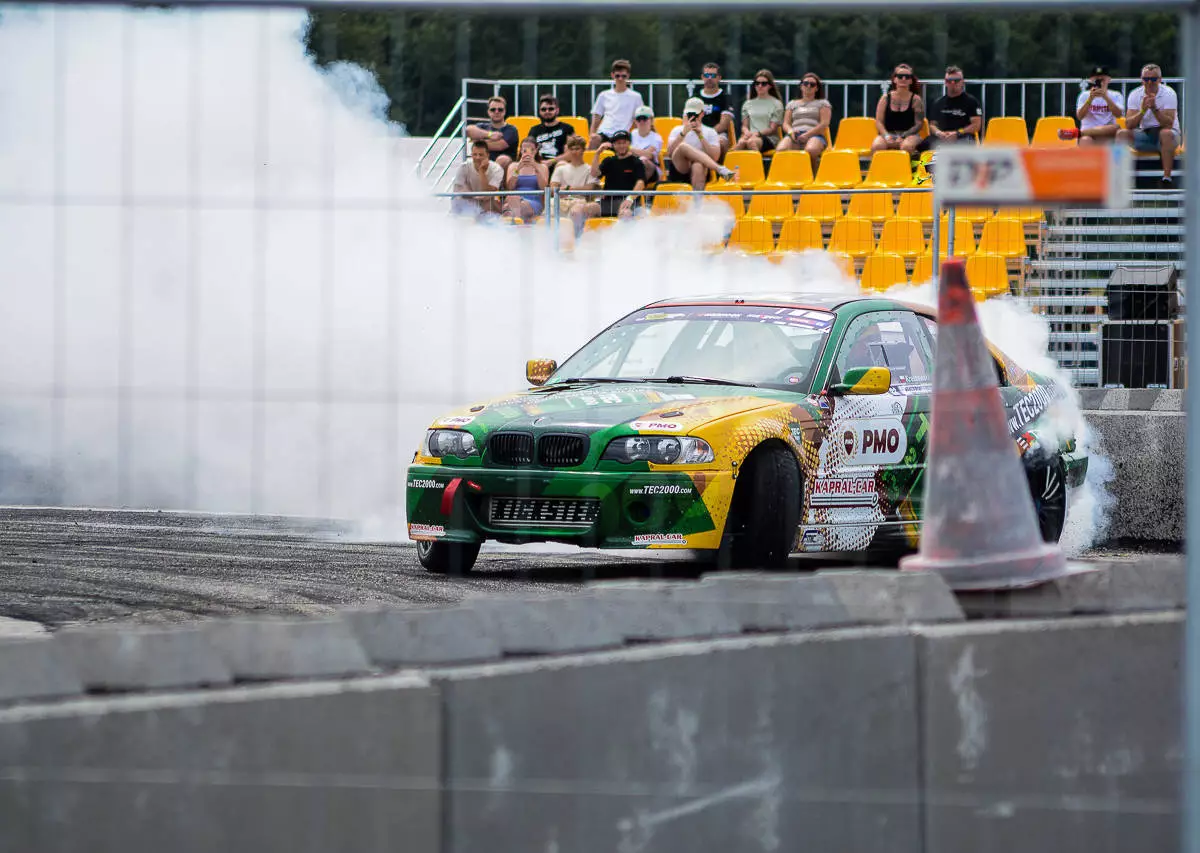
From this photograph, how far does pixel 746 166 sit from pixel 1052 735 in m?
9.80

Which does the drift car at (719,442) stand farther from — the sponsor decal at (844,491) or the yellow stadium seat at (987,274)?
the yellow stadium seat at (987,274)

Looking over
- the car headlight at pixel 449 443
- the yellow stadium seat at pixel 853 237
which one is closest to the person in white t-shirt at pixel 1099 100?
the car headlight at pixel 449 443

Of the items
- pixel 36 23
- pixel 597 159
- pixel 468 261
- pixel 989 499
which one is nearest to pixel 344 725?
pixel 989 499

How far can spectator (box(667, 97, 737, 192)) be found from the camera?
1330cm

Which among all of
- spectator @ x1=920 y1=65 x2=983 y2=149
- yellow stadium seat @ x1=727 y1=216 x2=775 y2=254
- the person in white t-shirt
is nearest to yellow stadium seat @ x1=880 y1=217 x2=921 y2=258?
yellow stadium seat @ x1=727 y1=216 x2=775 y2=254

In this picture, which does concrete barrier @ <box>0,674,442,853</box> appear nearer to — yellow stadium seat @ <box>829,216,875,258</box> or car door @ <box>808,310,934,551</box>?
car door @ <box>808,310,934,551</box>

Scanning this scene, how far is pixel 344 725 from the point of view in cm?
374

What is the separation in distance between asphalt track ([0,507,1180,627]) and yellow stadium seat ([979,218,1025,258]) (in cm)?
212

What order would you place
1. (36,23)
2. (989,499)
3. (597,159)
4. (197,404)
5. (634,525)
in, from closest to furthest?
(989,499) < (36,23) < (197,404) < (634,525) < (597,159)

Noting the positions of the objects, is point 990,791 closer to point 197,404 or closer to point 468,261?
point 197,404

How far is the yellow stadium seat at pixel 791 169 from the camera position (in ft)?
45.6

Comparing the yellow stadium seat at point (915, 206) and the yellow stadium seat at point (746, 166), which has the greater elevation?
the yellow stadium seat at point (746, 166)

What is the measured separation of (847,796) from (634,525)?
17.6 feet

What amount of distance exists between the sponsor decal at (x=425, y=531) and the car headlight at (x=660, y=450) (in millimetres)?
963
